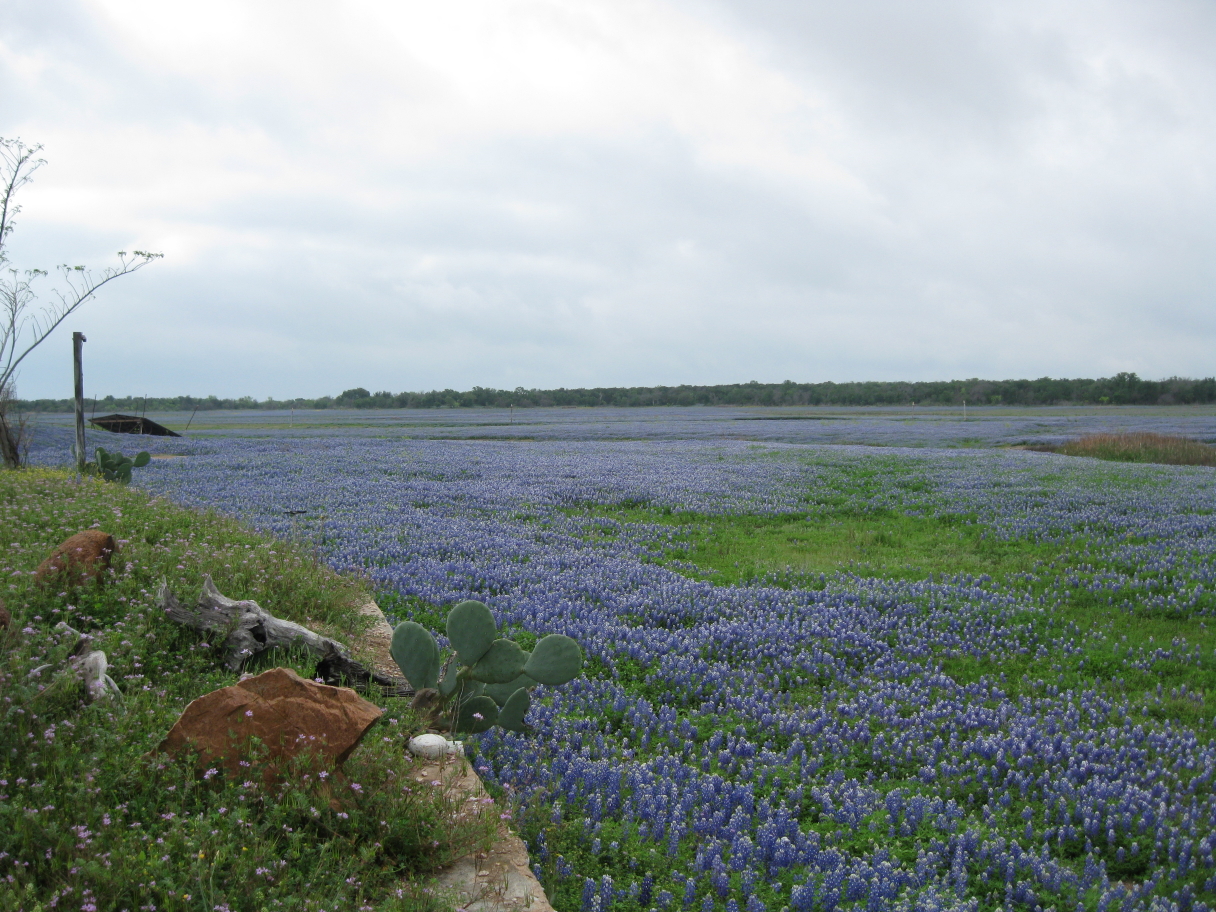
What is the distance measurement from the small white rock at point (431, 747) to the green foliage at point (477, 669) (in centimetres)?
33

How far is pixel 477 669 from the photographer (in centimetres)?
557

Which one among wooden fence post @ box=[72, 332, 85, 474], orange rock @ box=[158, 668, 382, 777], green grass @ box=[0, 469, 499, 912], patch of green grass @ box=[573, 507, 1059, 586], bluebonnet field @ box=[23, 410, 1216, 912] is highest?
wooden fence post @ box=[72, 332, 85, 474]

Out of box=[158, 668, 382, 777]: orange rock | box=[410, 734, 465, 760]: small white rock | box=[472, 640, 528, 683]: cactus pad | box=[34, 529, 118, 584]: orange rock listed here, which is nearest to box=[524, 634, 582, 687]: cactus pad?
box=[472, 640, 528, 683]: cactus pad

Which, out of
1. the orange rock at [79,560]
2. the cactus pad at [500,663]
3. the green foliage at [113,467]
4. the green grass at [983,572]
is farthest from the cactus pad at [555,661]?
the green foliage at [113,467]

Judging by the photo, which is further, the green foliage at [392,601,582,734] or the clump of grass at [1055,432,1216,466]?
the clump of grass at [1055,432,1216,466]

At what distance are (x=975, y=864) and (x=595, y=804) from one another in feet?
7.83

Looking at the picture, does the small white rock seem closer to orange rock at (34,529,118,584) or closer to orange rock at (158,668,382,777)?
orange rock at (158,668,382,777)

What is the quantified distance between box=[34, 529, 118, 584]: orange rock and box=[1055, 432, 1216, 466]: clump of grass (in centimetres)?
3324

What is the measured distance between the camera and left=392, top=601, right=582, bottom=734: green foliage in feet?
17.7

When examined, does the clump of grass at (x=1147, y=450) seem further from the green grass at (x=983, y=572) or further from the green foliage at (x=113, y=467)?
the green foliage at (x=113, y=467)

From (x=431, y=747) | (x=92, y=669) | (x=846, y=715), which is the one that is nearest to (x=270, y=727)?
(x=431, y=747)

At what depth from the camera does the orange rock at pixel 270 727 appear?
4.14 metres

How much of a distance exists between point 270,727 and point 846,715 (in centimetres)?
462

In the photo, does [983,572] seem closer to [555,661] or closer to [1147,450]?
[555,661]
